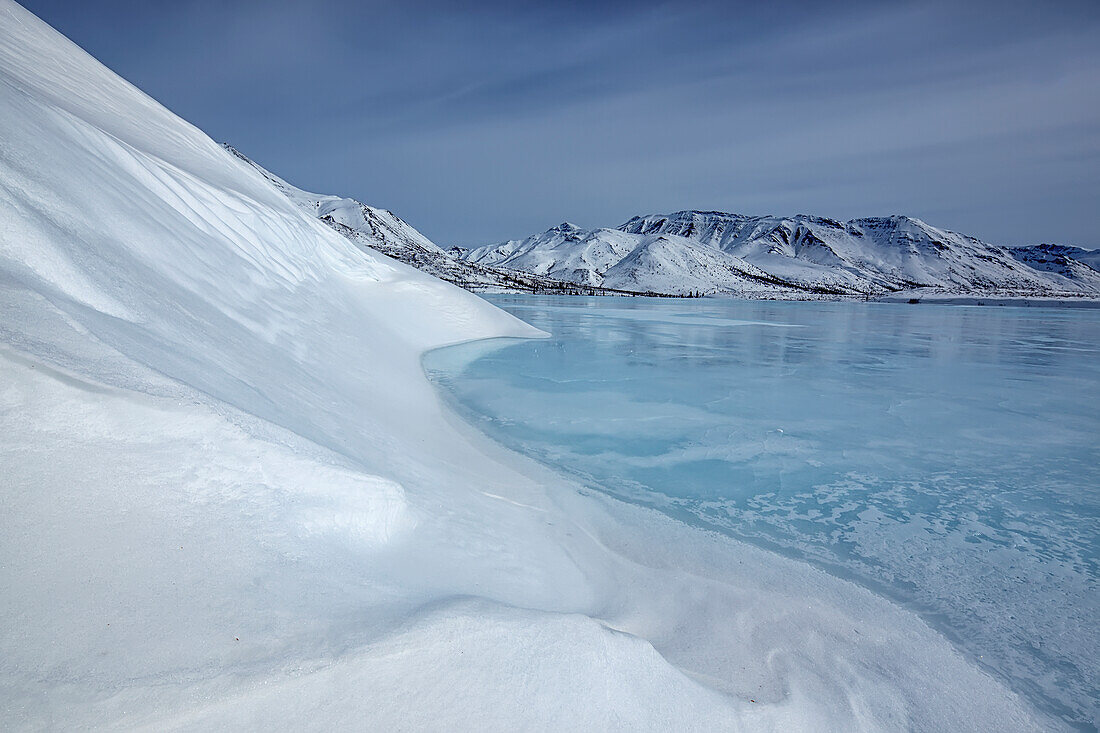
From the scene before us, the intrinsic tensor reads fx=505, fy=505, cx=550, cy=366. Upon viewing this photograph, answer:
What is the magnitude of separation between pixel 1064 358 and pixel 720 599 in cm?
2228

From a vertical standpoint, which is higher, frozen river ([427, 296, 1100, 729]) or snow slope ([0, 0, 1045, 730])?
snow slope ([0, 0, 1045, 730])

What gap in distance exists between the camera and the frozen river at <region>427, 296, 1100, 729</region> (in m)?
3.49

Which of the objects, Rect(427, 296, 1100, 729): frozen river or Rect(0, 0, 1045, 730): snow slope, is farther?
Rect(427, 296, 1100, 729): frozen river

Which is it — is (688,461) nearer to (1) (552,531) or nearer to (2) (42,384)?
(1) (552,531)

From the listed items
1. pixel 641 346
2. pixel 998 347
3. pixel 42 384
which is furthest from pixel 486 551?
pixel 998 347

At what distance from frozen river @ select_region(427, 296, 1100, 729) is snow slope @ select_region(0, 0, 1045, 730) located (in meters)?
0.50

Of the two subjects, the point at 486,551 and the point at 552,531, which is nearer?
the point at 486,551

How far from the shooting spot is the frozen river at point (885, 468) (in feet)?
11.5

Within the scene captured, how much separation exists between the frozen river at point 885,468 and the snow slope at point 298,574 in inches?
19.8

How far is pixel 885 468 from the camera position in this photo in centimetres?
618

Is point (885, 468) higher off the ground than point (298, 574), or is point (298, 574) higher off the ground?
point (298, 574)

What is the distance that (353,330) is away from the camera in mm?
10141

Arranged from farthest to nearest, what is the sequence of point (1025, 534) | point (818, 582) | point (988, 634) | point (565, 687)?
point (1025, 534) → point (818, 582) → point (988, 634) → point (565, 687)

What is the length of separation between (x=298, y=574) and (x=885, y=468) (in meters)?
6.54
